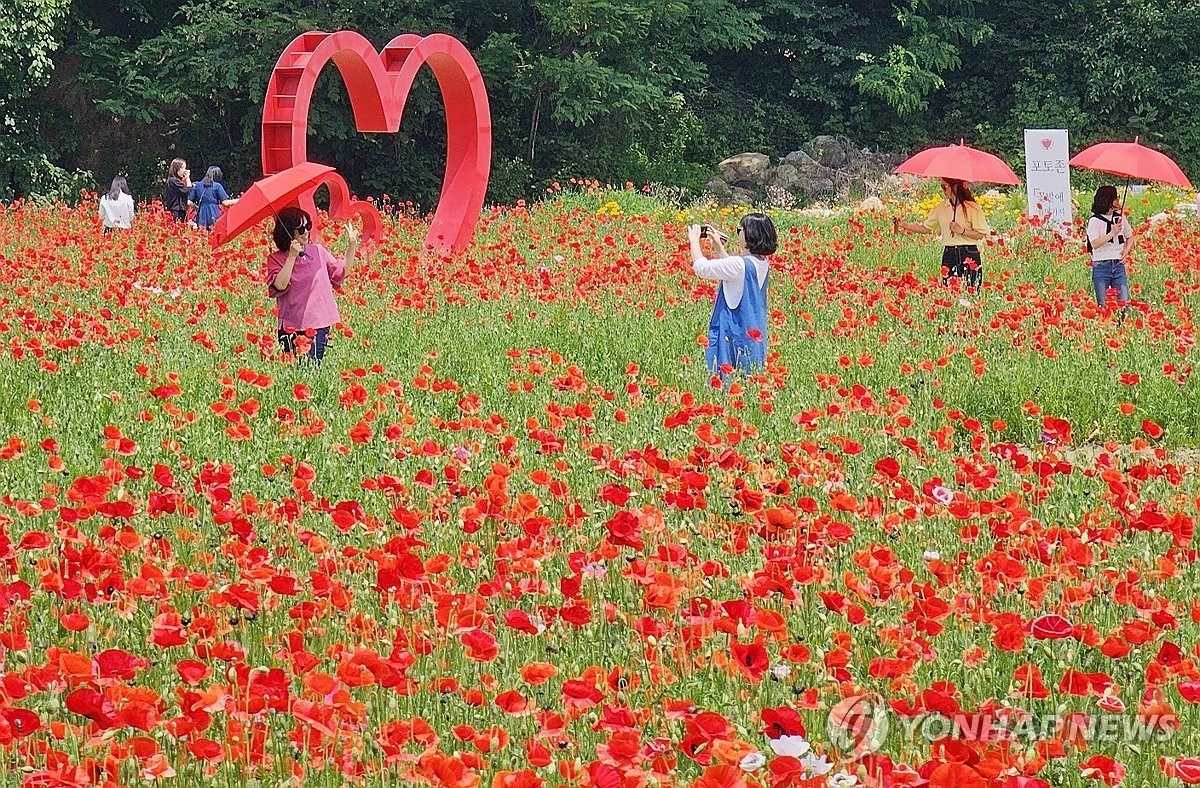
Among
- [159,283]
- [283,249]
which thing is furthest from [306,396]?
[159,283]

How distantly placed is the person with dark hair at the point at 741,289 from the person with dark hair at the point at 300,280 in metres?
2.10

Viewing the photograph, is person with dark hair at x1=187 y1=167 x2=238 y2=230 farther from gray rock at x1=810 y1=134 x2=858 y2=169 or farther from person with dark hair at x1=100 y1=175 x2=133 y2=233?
gray rock at x1=810 y1=134 x2=858 y2=169

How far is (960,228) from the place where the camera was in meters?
11.4

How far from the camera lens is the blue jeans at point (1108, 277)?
36.3 ft

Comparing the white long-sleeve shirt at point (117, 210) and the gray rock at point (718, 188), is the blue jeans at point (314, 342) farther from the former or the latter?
the gray rock at point (718, 188)

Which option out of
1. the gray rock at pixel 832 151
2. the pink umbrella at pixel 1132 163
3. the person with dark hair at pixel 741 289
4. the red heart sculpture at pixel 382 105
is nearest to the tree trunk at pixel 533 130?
the gray rock at pixel 832 151

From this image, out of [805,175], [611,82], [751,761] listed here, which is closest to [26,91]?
[611,82]

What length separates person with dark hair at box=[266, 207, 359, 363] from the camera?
26.4ft

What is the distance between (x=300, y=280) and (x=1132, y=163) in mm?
6595

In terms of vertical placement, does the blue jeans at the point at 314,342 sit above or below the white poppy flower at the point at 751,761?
above

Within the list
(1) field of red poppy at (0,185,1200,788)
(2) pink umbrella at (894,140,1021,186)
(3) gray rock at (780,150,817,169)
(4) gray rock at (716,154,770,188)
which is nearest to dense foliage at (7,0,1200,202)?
(4) gray rock at (716,154,770,188)

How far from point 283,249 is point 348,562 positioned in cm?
415

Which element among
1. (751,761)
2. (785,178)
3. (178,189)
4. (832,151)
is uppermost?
(832,151)

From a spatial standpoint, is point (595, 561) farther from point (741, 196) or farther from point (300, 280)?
point (741, 196)
